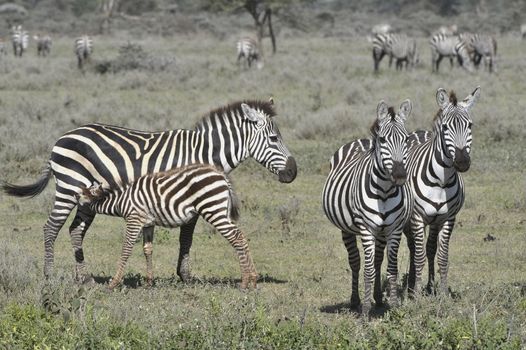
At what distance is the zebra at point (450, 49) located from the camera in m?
32.5

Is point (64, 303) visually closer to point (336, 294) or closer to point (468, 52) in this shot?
point (336, 294)

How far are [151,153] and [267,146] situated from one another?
1.17 metres

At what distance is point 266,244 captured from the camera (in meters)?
11.3

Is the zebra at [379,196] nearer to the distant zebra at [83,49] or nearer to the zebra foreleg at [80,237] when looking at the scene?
the zebra foreleg at [80,237]

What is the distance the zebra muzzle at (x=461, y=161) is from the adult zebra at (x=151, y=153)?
2022 mm

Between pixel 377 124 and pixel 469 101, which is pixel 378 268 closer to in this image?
pixel 377 124

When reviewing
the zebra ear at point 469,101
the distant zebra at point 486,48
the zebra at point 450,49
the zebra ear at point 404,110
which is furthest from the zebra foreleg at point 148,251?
the zebra at point 450,49

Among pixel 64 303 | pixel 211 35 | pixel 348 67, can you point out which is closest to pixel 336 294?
pixel 64 303

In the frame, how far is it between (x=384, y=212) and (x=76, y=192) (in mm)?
3327

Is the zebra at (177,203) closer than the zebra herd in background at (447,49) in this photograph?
Yes

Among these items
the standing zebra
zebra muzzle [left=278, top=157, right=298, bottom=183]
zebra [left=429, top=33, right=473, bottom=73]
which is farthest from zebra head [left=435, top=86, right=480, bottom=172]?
the standing zebra

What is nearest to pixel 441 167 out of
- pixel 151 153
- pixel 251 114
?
pixel 251 114

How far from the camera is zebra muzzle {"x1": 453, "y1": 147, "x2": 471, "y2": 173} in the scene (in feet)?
25.3

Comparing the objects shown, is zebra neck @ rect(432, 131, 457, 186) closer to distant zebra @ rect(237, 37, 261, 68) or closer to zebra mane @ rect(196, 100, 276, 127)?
zebra mane @ rect(196, 100, 276, 127)
